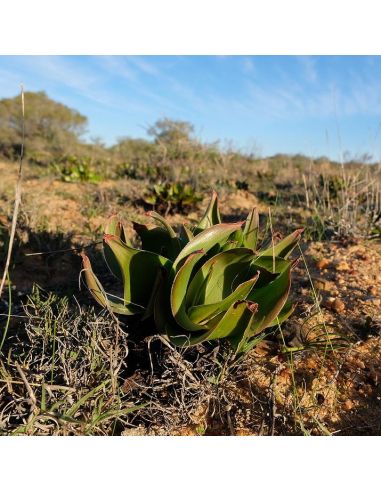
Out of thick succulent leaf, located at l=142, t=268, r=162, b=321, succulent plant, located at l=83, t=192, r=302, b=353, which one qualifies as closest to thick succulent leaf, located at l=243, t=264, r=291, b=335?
succulent plant, located at l=83, t=192, r=302, b=353

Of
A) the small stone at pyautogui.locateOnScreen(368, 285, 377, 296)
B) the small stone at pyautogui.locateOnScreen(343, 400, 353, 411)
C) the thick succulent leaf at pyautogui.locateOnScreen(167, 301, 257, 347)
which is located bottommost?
the small stone at pyautogui.locateOnScreen(343, 400, 353, 411)

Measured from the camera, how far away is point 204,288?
165cm

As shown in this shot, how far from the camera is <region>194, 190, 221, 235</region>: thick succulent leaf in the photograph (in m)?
1.99

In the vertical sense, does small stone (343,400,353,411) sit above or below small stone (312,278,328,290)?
below

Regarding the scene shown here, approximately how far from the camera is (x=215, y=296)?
1.69 m

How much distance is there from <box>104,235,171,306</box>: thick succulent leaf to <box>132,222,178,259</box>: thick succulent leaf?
8.8 inches

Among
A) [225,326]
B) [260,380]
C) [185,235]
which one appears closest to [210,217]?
[185,235]

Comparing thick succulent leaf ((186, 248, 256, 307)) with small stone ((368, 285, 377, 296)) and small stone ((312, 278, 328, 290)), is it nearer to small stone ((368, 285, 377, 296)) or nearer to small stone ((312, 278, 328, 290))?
small stone ((312, 278, 328, 290))

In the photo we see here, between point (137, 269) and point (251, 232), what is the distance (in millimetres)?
599

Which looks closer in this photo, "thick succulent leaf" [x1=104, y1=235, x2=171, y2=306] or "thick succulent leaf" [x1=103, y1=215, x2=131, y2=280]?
"thick succulent leaf" [x1=104, y1=235, x2=171, y2=306]

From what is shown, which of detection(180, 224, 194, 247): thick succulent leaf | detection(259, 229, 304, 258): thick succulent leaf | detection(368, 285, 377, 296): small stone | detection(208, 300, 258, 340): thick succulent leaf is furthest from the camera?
detection(368, 285, 377, 296): small stone

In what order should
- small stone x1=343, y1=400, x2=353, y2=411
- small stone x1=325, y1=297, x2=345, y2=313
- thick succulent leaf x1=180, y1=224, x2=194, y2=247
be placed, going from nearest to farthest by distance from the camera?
small stone x1=343, y1=400, x2=353, y2=411, thick succulent leaf x1=180, y1=224, x2=194, y2=247, small stone x1=325, y1=297, x2=345, y2=313

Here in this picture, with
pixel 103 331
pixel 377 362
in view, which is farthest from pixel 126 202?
pixel 377 362

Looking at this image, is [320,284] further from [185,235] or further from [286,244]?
[185,235]
